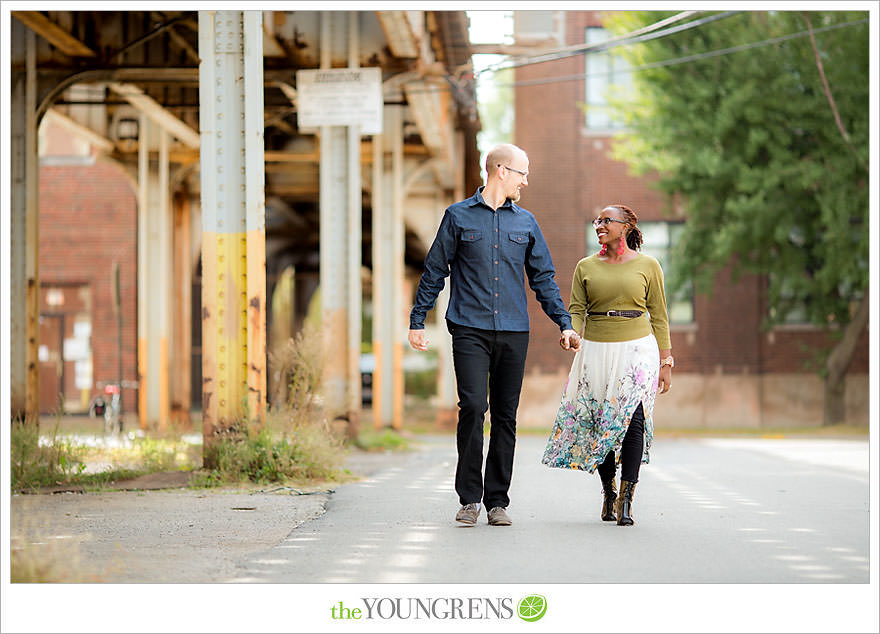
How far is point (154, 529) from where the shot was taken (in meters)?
7.25

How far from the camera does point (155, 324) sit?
21.2 meters

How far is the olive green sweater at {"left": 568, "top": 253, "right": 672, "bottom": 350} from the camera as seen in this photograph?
7.55m

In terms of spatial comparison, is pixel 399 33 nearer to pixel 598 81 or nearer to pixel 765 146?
pixel 765 146

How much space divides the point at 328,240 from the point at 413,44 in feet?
8.76

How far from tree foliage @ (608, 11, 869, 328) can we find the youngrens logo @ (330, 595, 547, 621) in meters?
19.2

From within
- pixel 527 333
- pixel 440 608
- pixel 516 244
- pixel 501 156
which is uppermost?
pixel 501 156

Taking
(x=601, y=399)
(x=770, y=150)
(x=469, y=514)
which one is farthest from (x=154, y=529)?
(x=770, y=150)

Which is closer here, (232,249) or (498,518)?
(498,518)

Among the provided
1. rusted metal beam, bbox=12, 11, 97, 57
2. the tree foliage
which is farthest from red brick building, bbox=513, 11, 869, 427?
rusted metal beam, bbox=12, 11, 97, 57

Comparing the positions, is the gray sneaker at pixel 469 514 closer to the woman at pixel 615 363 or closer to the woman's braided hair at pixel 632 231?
the woman at pixel 615 363

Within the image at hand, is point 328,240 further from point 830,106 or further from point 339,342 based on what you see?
point 830,106

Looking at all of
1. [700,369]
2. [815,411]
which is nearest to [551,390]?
[700,369]

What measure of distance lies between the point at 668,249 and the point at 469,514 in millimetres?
21404

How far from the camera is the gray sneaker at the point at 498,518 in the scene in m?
7.36
